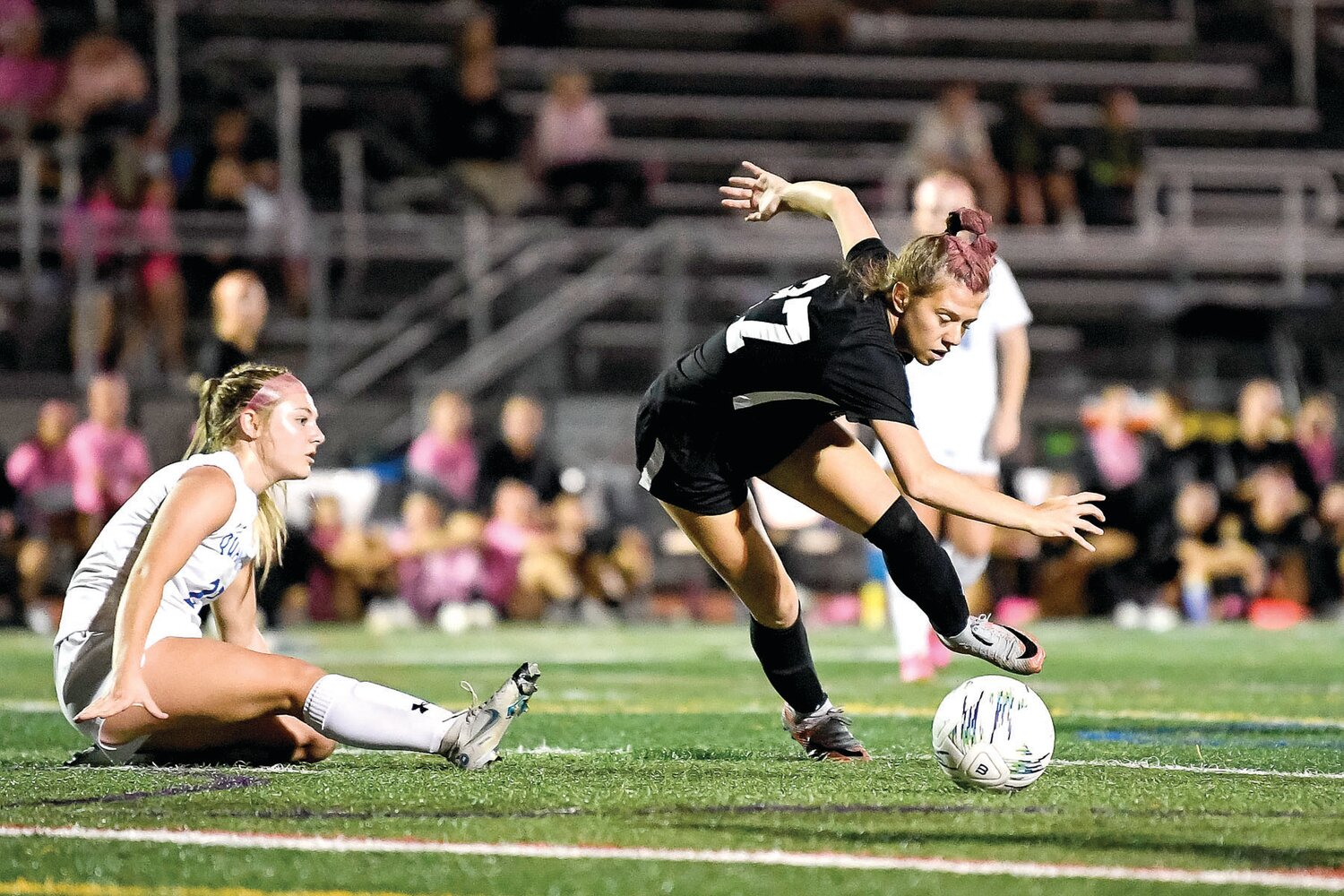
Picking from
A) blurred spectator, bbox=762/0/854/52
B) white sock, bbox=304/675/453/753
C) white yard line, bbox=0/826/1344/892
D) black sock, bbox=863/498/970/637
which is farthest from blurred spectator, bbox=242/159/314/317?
white yard line, bbox=0/826/1344/892

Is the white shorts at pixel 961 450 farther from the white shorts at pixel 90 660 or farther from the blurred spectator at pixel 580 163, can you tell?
the blurred spectator at pixel 580 163

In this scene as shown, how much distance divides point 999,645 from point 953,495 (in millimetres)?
537

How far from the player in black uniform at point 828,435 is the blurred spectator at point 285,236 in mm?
9633

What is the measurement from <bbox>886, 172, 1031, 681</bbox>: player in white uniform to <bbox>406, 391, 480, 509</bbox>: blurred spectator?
6405 mm

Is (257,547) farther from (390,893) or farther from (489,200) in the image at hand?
(489,200)

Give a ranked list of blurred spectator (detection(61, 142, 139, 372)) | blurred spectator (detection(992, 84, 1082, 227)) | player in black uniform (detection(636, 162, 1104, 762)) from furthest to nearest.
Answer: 1. blurred spectator (detection(992, 84, 1082, 227))
2. blurred spectator (detection(61, 142, 139, 372))
3. player in black uniform (detection(636, 162, 1104, 762))

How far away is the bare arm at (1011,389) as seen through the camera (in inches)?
354

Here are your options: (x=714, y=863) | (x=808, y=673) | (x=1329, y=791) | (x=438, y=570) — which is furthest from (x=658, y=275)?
(x=714, y=863)

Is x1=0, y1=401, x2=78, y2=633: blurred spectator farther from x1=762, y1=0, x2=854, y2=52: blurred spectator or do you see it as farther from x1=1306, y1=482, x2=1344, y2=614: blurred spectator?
x1=762, y1=0, x2=854, y2=52: blurred spectator

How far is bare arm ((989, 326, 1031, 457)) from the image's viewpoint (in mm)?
8992

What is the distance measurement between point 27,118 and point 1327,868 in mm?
14599

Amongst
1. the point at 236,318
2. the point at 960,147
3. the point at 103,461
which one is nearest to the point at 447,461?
the point at 103,461

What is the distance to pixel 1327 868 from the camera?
3920 mm

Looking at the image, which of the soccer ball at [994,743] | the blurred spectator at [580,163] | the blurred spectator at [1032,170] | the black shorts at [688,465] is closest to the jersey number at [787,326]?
the black shorts at [688,465]
